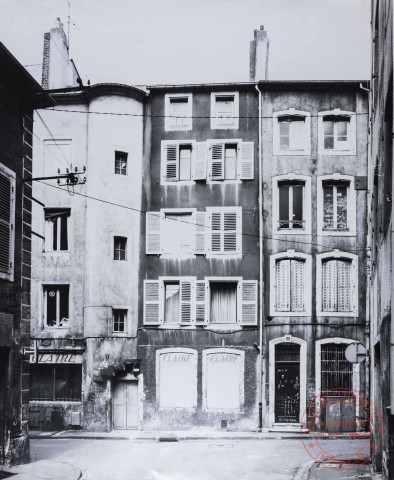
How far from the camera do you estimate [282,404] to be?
1091 inches

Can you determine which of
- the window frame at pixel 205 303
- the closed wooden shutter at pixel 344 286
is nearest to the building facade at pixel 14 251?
the window frame at pixel 205 303

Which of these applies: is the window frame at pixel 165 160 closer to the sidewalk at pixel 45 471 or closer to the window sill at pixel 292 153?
the window sill at pixel 292 153

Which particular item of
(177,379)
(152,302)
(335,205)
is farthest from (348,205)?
(177,379)

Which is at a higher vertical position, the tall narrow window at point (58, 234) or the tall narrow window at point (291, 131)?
the tall narrow window at point (291, 131)

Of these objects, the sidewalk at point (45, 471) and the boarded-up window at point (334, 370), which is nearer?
the sidewalk at point (45, 471)

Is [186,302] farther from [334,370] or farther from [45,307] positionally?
[334,370]

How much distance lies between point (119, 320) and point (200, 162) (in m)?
6.61

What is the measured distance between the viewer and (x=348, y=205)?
28141 millimetres

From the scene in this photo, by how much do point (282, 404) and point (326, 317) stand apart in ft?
11.6

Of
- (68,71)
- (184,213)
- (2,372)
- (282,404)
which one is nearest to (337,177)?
(184,213)

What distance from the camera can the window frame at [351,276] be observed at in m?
27.7

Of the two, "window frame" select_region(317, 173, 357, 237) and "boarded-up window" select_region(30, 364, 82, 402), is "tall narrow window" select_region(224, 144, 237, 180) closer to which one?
"window frame" select_region(317, 173, 357, 237)

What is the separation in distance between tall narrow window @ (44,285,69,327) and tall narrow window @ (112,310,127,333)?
1.81m

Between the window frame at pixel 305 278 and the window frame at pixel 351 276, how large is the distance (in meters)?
0.29
